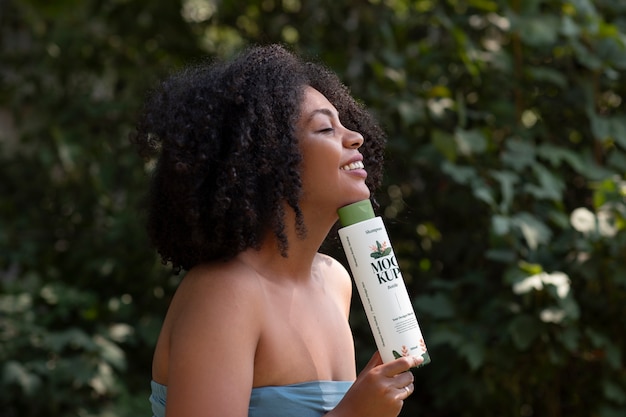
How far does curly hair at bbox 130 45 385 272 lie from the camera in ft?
5.69

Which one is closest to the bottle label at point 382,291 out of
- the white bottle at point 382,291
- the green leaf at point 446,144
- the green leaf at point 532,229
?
the white bottle at point 382,291

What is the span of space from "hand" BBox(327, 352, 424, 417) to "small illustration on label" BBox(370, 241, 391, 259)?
0.67 ft

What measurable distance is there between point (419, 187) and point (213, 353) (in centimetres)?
250

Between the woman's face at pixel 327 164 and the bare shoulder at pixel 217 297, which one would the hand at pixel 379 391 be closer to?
the bare shoulder at pixel 217 297

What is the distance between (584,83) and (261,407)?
2.36m

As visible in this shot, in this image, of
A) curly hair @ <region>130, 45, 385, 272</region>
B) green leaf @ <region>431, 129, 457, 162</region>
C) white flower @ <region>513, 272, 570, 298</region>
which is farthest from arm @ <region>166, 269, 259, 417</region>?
green leaf @ <region>431, 129, 457, 162</region>

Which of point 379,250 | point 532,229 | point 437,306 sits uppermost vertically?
point 379,250

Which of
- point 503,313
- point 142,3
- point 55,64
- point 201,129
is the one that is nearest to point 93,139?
point 55,64

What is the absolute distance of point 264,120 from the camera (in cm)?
176

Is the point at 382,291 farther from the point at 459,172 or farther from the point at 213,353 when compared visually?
the point at 459,172

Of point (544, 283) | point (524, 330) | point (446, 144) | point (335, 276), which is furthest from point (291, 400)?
point (446, 144)

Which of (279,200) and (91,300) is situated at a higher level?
(279,200)

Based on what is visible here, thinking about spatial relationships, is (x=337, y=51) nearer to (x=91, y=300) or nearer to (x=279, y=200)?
(x=91, y=300)

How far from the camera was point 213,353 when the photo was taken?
1582 millimetres
